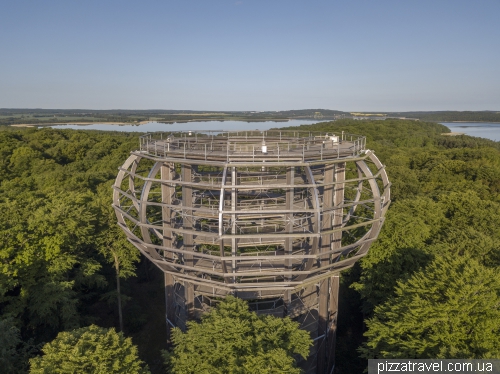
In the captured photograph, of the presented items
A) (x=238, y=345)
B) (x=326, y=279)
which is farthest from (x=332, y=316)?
(x=238, y=345)

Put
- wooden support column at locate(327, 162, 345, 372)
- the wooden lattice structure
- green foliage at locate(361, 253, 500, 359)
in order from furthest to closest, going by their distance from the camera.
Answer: wooden support column at locate(327, 162, 345, 372), the wooden lattice structure, green foliage at locate(361, 253, 500, 359)

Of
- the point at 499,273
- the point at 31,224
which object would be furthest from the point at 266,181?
the point at 31,224

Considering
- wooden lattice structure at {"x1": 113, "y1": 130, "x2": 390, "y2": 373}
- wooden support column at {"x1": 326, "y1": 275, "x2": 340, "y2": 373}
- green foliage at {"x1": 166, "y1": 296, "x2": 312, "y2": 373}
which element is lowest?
wooden support column at {"x1": 326, "y1": 275, "x2": 340, "y2": 373}

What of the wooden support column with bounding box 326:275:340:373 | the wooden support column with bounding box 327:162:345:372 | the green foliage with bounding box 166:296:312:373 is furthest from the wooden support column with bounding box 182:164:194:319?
the wooden support column with bounding box 326:275:340:373

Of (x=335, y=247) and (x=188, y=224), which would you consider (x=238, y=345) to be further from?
(x=335, y=247)

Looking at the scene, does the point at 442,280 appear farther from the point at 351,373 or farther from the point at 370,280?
the point at 351,373

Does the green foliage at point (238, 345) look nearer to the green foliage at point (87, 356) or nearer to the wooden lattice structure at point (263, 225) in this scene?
the wooden lattice structure at point (263, 225)

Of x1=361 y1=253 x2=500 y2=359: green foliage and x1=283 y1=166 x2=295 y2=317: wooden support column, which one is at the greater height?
x1=283 y1=166 x2=295 y2=317: wooden support column

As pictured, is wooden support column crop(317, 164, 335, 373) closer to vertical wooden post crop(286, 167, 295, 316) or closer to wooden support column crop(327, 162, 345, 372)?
wooden support column crop(327, 162, 345, 372)
